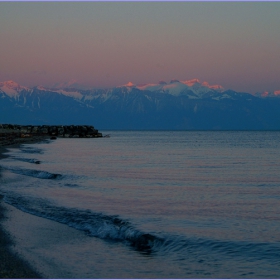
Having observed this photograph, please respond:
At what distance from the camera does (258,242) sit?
44.3ft

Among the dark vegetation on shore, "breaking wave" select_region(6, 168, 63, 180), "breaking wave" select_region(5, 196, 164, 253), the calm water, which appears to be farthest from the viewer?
"breaking wave" select_region(6, 168, 63, 180)

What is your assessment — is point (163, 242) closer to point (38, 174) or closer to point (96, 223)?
point (96, 223)

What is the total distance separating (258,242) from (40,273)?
6.29m

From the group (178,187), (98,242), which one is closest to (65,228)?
(98,242)

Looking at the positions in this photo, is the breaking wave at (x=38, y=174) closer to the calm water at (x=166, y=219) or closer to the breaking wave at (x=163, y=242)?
the calm water at (x=166, y=219)

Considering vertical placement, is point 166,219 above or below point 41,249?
above

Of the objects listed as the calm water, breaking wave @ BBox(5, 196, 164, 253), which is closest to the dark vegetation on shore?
the calm water

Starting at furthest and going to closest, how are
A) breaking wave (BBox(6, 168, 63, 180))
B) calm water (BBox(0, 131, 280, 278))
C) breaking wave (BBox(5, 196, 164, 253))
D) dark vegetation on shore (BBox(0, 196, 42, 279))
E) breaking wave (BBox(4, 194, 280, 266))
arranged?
breaking wave (BBox(6, 168, 63, 180)), breaking wave (BBox(5, 196, 164, 253)), breaking wave (BBox(4, 194, 280, 266)), calm water (BBox(0, 131, 280, 278)), dark vegetation on shore (BBox(0, 196, 42, 279))

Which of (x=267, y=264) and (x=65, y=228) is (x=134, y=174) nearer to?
(x=65, y=228)

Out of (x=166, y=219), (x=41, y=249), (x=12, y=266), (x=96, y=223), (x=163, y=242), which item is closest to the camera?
(x=12, y=266)

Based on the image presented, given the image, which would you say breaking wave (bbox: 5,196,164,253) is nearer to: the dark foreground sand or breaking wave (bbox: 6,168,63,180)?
the dark foreground sand

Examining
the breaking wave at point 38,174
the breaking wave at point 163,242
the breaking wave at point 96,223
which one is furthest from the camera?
the breaking wave at point 38,174

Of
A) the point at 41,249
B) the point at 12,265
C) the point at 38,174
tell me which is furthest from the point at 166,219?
the point at 38,174

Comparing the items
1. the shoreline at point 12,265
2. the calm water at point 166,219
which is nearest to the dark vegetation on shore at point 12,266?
the shoreline at point 12,265
